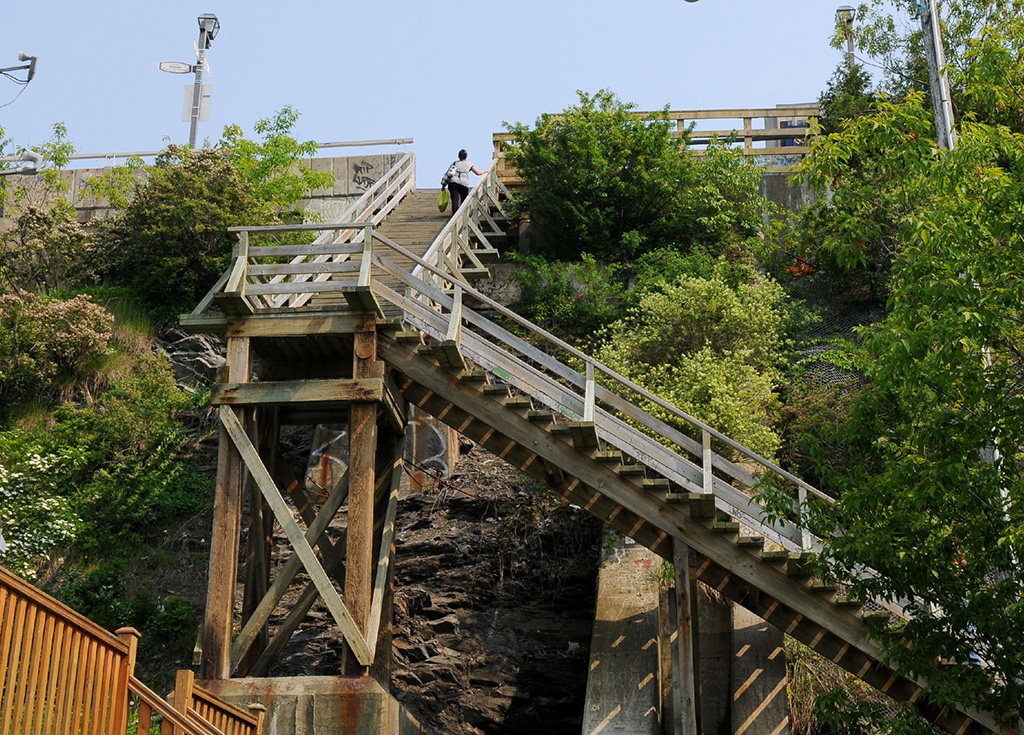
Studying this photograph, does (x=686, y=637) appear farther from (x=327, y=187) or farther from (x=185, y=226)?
(x=327, y=187)

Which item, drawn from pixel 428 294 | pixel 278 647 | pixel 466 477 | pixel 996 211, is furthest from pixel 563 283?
pixel 996 211

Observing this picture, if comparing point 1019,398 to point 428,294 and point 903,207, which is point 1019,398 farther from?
point 903,207

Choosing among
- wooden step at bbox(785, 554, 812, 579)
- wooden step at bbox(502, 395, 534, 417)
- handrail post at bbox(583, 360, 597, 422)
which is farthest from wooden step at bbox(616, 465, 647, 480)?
wooden step at bbox(785, 554, 812, 579)

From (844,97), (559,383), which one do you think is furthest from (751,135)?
(559,383)

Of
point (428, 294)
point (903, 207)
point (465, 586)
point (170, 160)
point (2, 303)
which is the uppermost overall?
point (170, 160)

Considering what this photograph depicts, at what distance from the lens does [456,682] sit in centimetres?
1514

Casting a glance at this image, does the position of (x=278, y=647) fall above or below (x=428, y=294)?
below

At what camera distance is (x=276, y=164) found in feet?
82.2

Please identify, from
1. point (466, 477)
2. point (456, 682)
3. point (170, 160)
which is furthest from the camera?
point (170, 160)

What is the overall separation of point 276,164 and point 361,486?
→ 13.9m

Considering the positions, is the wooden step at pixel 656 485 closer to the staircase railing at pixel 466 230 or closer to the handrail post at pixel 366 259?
the handrail post at pixel 366 259

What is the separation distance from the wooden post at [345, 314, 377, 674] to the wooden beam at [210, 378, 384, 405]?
0.14 metres

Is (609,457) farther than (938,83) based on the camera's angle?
No

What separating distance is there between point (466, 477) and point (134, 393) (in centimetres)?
627
